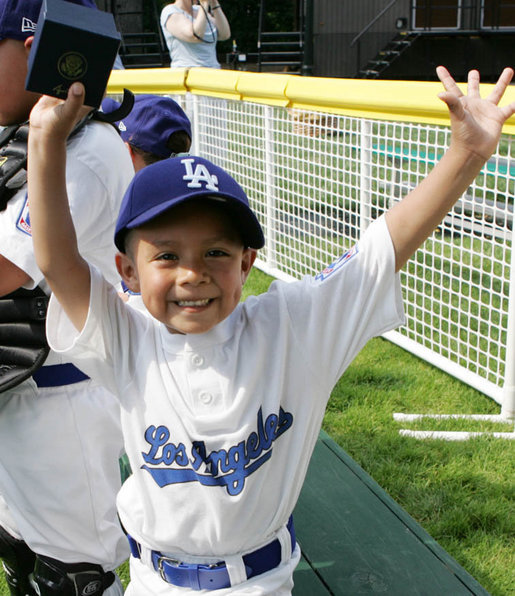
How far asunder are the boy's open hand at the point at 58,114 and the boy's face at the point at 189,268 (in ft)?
0.88

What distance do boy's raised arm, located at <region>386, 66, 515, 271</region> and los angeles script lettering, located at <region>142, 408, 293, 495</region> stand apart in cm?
52

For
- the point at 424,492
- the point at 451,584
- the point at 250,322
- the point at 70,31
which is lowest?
the point at 424,492

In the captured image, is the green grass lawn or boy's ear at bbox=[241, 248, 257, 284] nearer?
boy's ear at bbox=[241, 248, 257, 284]

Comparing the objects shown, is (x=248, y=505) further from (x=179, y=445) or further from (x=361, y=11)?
(x=361, y=11)

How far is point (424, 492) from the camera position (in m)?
3.56

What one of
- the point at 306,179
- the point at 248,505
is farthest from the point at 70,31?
the point at 306,179

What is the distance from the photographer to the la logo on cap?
1.67m

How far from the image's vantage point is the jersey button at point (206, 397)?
5.72ft

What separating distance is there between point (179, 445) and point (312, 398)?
0.32 m

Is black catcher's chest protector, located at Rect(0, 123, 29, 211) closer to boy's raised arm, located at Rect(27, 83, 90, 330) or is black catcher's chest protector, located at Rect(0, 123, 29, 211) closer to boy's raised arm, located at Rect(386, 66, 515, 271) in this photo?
boy's raised arm, located at Rect(27, 83, 90, 330)

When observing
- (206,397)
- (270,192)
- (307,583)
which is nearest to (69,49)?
(206,397)

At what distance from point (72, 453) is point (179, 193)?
3.07ft

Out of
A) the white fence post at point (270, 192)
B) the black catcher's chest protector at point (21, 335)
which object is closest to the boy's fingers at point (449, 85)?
the black catcher's chest protector at point (21, 335)

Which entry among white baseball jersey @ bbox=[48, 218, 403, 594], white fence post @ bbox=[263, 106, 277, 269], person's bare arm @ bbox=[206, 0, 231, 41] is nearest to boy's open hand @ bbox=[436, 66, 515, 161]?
white baseball jersey @ bbox=[48, 218, 403, 594]
